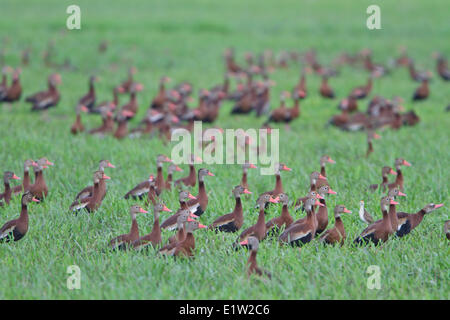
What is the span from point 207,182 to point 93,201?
68.0 inches

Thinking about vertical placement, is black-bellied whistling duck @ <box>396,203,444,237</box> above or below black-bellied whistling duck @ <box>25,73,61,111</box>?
below

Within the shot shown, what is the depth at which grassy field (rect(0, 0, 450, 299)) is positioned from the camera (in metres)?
5.10

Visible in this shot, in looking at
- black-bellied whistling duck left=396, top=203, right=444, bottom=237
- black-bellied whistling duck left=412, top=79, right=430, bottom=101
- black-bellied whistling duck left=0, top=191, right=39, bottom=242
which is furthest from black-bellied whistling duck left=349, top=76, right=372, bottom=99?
black-bellied whistling duck left=0, top=191, right=39, bottom=242

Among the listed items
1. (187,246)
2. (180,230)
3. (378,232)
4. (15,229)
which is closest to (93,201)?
(15,229)

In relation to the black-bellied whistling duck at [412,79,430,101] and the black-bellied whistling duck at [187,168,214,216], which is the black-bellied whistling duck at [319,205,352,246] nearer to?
the black-bellied whistling duck at [187,168,214,216]

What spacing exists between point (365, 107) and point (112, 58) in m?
8.59

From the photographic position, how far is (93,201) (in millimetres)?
6867

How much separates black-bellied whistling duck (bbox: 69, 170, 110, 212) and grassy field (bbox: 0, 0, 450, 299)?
0.40ft

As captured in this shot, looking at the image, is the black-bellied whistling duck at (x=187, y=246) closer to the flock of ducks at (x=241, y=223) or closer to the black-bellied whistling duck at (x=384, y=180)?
the flock of ducks at (x=241, y=223)

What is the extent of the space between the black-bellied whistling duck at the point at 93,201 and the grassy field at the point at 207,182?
122 mm

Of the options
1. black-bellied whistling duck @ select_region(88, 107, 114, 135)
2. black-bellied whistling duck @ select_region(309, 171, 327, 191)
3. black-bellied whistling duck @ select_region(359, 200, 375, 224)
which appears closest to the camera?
black-bellied whistling duck @ select_region(359, 200, 375, 224)

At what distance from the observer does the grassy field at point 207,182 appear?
16.7 feet

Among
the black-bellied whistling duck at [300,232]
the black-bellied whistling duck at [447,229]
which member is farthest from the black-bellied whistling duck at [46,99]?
the black-bellied whistling duck at [447,229]

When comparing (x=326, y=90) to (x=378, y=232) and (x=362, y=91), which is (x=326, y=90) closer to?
(x=362, y=91)
